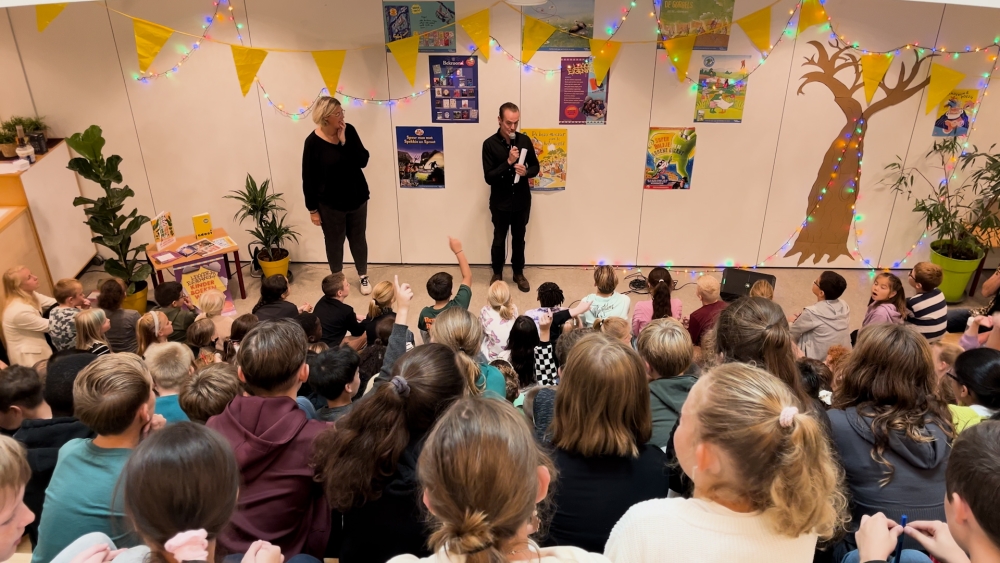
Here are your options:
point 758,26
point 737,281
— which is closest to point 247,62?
point 758,26

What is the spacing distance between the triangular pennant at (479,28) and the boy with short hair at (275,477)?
144 inches

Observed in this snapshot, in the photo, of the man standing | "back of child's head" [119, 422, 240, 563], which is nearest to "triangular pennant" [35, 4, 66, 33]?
the man standing

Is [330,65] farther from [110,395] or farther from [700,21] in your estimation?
[110,395]

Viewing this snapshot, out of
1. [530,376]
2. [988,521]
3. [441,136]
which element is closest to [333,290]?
[530,376]

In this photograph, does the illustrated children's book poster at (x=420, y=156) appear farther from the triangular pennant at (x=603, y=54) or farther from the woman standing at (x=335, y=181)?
the triangular pennant at (x=603, y=54)

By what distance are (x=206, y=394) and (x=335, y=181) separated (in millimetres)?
2839

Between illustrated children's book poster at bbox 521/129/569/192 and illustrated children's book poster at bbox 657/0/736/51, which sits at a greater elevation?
illustrated children's book poster at bbox 657/0/736/51

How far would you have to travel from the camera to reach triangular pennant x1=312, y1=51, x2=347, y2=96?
207 inches

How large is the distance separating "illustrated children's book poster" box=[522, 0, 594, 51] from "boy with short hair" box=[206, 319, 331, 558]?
379 centimetres

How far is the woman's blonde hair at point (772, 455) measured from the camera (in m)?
1.57

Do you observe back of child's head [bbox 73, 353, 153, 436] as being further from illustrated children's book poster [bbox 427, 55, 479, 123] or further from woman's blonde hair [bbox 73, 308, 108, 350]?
illustrated children's book poster [bbox 427, 55, 479, 123]

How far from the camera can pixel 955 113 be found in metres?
5.40

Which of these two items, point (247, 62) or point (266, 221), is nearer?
point (247, 62)

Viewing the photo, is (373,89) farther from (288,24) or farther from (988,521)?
(988,521)
